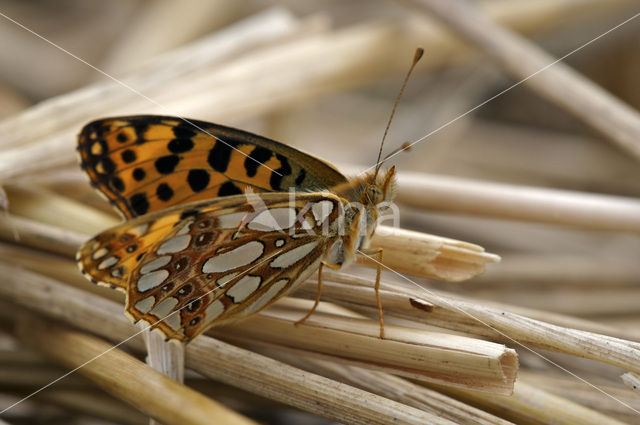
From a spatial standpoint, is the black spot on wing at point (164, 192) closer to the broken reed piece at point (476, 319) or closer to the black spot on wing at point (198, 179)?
the black spot on wing at point (198, 179)

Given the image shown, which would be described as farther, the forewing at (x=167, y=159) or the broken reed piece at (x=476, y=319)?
the forewing at (x=167, y=159)

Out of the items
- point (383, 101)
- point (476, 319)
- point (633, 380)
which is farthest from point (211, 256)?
point (383, 101)

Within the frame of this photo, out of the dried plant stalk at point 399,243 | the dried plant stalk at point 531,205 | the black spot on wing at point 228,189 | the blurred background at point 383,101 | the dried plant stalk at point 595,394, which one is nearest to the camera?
the dried plant stalk at point 595,394

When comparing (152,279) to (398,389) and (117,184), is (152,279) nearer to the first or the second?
(117,184)

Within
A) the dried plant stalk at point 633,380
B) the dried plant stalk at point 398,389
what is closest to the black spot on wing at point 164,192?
the dried plant stalk at point 398,389

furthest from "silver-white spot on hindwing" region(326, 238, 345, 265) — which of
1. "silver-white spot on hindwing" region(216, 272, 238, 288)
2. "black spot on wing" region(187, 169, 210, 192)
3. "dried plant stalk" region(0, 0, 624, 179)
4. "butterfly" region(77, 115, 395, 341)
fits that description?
"dried plant stalk" region(0, 0, 624, 179)

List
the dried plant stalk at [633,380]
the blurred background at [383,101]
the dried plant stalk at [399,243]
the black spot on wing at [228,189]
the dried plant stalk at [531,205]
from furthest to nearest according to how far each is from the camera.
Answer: the blurred background at [383,101]
the dried plant stalk at [531,205]
the black spot on wing at [228,189]
the dried plant stalk at [399,243]
the dried plant stalk at [633,380]

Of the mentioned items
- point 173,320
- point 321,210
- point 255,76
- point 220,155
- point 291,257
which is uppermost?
point 255,76

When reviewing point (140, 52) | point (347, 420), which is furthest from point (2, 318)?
point (140, 52)
